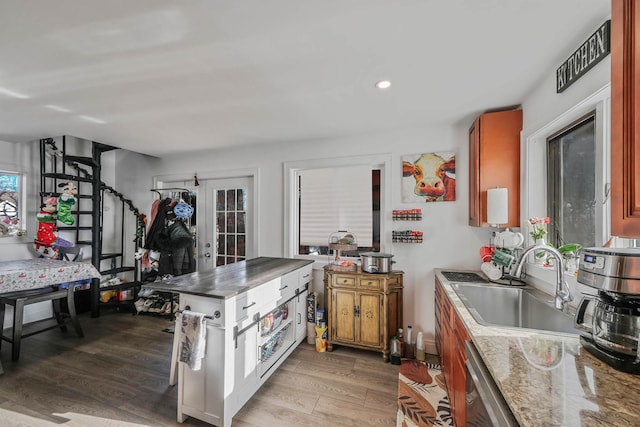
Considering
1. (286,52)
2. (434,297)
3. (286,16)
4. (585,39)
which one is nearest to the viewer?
(286,16)

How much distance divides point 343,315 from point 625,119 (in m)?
2.36

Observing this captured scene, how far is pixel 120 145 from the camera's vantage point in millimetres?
3416

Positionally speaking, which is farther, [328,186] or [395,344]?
[328,186]

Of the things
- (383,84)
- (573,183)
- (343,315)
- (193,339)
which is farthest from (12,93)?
(573,183)

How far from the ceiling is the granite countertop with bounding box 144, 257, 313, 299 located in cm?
148

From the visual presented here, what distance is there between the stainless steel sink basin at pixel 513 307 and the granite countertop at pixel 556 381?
1.19ft

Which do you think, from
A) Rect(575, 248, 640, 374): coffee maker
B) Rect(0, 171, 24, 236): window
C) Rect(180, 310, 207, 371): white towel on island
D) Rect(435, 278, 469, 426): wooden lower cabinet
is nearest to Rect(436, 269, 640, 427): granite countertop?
Rect(575, 248, 640, 374): coffee maker

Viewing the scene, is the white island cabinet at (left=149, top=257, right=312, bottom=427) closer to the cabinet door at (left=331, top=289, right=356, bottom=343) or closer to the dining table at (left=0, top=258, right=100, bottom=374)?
the cabinet door at (left=331, top=289, right=356, bottom=343)

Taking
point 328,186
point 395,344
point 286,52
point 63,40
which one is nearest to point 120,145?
point 63,40

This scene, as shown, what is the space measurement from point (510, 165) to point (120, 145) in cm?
458

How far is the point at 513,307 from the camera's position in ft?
6.09

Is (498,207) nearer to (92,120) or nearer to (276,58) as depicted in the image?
(276,58)

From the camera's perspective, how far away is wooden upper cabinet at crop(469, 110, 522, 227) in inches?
85.8

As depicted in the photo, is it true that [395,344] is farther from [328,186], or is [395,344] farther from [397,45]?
[397,45]
